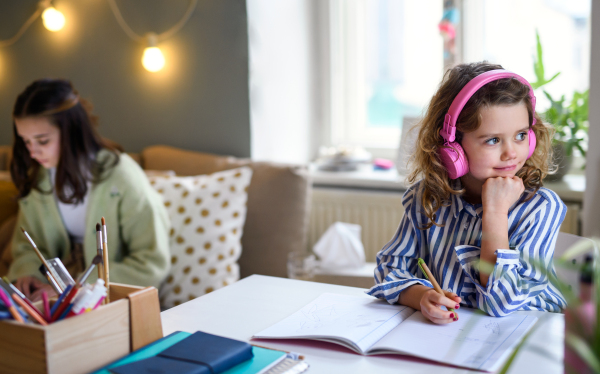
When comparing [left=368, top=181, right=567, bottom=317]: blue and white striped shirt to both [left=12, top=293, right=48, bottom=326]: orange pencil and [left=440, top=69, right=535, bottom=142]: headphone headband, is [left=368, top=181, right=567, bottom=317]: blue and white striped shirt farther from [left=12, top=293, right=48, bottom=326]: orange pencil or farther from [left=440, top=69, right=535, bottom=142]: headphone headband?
[left=12, top=293, right=48, bottom=326]: orange pencil

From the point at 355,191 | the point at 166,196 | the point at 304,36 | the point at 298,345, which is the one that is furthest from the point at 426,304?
the point at 304,36

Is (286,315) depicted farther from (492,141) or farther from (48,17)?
(48,17)

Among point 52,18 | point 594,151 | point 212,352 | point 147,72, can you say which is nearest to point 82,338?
point 212,352

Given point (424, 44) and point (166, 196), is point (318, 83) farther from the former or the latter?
point (166, 196)

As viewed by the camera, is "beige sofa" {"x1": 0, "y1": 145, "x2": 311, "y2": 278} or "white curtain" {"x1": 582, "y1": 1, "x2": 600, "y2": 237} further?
"beige sofa" {"x1": 0, "y1": 145, "x2": 311, "y2": 278}

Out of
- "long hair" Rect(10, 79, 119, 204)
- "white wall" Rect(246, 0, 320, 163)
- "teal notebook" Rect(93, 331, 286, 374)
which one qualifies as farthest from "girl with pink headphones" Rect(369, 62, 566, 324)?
"white wall" Rect(246, 0, 320, 163)

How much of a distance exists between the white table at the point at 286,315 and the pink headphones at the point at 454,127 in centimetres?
29

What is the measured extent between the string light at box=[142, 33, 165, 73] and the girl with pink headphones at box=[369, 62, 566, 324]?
5.36 ft

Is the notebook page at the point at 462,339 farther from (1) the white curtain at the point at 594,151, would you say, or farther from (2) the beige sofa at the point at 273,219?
(2) the beige sofa at the point at 273,219

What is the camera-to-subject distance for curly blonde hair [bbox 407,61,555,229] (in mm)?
1034

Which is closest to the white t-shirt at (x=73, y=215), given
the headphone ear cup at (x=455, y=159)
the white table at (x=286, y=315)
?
the white table at (x=286, y=315)

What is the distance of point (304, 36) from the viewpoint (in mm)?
2666

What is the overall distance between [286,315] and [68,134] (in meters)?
1.13

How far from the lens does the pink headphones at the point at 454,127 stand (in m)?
1.01
